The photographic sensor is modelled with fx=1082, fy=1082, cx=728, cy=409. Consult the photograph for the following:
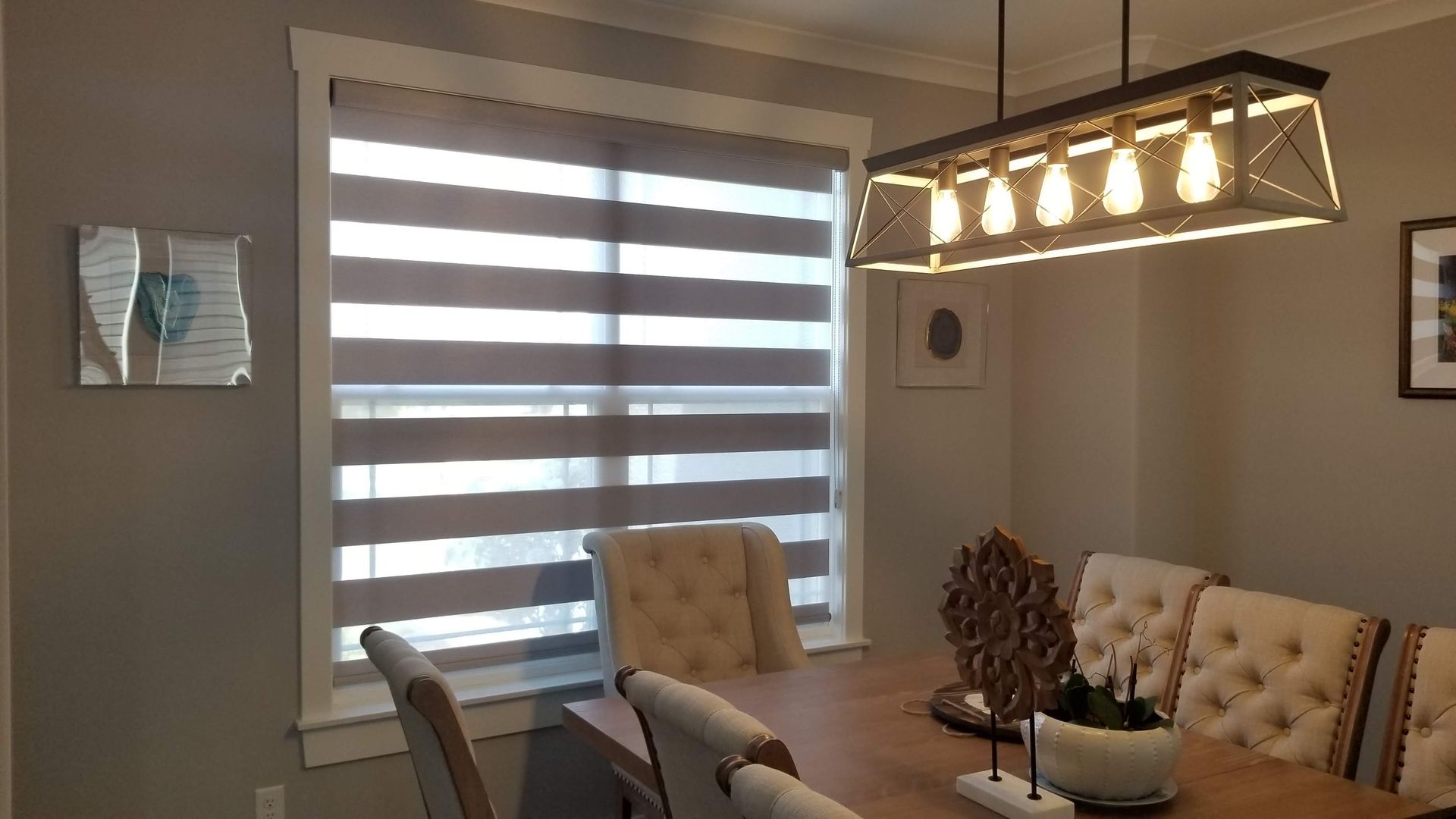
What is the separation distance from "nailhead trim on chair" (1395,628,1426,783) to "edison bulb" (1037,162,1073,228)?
105 centimetres

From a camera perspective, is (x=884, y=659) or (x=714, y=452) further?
(x=714, y=452)

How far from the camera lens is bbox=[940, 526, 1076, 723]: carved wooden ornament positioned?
1739 millimetres

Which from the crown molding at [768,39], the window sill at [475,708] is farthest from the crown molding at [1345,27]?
the window sill at [475,708]

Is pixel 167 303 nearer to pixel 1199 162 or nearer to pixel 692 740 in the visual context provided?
pixel 692 740

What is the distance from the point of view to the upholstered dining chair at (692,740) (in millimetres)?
1407

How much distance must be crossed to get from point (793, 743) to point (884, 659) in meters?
0.69

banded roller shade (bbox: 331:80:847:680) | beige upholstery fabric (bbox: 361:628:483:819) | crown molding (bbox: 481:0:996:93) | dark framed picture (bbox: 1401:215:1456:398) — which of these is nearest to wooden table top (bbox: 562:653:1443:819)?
beige upholstery fabric (bbox: 361:628:483:819)

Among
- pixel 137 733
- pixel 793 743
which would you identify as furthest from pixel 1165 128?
pixel 137 733

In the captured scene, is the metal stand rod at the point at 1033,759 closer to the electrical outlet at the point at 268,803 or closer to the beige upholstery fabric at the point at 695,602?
the beige upholstery fabric at the point at 695,602

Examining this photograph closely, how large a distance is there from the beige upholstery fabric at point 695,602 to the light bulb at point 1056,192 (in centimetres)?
143

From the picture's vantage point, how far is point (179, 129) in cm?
269

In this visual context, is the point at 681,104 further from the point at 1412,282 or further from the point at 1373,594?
the point at 1373,594

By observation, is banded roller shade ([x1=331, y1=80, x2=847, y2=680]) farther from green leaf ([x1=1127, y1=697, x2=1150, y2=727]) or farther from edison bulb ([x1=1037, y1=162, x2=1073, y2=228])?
green leaf ([x1=1127, y1=697, x2=1150, y2=727])

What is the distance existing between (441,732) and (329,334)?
59.6 inches
